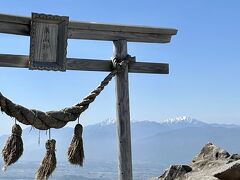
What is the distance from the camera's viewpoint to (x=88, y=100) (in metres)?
8.14

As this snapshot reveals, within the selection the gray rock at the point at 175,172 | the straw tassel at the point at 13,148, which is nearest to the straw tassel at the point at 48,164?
the straw tassel at the point at 13,148

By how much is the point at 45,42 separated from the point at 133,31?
4.57 feet

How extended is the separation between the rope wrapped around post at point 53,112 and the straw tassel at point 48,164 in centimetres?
25

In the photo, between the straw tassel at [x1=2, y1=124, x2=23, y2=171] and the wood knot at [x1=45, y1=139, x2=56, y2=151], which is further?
the wood knot at [x1=45, y1=139, x2=56, y2=151]

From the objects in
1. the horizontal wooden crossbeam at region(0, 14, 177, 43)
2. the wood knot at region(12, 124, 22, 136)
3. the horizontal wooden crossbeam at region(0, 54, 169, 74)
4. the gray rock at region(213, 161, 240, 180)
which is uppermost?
the horizontal wooden crossbeam at region(0, 14, 177, 43)

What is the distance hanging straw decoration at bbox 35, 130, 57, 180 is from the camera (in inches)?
306

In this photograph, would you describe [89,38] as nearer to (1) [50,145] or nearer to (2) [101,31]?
(2) [101,31]

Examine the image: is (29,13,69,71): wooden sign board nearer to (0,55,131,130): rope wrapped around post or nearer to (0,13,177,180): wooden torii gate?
(0,13,177,180): wooden torii gate

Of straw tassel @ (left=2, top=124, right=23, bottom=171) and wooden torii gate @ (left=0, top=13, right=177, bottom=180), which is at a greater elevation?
wooden torii gate @ (left=0, top=13, right=177, bottom=180)

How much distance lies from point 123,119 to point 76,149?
854mm

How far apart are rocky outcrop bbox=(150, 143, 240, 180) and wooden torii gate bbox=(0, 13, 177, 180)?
1863 mm

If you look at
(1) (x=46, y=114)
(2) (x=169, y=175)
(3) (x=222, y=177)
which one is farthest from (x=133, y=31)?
(2) (x=169, y=175)

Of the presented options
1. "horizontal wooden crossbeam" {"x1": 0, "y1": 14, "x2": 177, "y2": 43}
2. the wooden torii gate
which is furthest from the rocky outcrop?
"horizontal wooden crossbeam" {"x1": 0, "y1": 14, "x2": 177, "y2": 43}

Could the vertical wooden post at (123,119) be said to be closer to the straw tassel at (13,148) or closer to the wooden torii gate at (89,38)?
the wooden torii gate at (89,38)
